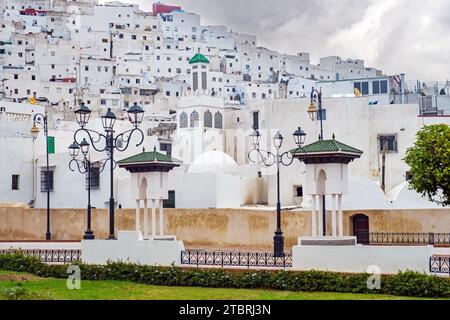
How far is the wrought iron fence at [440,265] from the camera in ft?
74.7

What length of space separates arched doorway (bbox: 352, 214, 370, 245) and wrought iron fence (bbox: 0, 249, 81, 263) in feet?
41.6

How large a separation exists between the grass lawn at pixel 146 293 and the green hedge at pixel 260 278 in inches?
13.8

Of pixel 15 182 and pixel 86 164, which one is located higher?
pixel 86 164

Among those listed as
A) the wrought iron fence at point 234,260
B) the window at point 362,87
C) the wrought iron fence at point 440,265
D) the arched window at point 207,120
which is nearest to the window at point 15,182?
the arched window at point 207,120

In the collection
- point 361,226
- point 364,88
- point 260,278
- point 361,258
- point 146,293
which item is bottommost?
point 146,293

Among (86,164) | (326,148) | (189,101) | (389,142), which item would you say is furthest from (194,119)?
(326,148)

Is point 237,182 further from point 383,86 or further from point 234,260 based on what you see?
point 234,260

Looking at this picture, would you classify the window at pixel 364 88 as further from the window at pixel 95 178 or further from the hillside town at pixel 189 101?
the window at pixel 95 178

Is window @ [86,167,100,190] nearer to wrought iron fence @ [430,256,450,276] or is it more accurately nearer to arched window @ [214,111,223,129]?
arched window @ [214,111,223,129]

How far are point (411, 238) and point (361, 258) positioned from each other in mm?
12380

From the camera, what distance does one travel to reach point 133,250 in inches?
1083

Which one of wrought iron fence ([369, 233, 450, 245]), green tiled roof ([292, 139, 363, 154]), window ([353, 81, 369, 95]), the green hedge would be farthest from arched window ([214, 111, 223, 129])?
the green hedge
